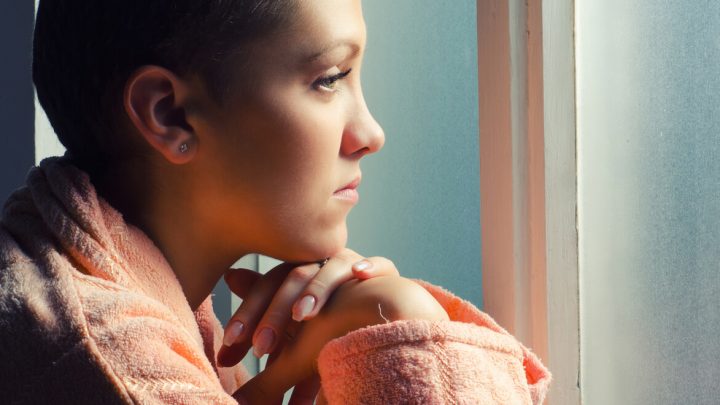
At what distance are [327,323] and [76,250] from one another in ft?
0.78

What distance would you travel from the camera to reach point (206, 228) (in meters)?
0.81

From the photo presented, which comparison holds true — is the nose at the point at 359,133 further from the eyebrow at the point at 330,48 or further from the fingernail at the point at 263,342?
the fingernail at the point at 263,342

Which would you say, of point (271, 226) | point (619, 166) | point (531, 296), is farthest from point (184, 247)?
point (619, 166)

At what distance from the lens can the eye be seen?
771 millimetres

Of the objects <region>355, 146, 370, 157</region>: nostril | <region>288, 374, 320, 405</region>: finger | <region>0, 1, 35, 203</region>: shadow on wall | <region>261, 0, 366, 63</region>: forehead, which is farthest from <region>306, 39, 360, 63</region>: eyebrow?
<region>0, 1, 35, 203</region>: shadow on wall

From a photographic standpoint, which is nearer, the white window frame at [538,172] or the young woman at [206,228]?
the young woman at [206,228]

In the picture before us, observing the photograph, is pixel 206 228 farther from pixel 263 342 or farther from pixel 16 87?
pixel 16 87

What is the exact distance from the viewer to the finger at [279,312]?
807mm

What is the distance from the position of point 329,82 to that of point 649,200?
398mm

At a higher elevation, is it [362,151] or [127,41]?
[127,41]

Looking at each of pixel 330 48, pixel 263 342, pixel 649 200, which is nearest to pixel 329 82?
pixel 330 48

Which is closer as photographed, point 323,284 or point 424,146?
point 323,284

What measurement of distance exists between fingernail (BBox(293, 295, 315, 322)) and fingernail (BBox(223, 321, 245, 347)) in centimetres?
7

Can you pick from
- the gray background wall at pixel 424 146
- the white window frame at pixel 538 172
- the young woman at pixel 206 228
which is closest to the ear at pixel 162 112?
the young woman at pixel 206 228
